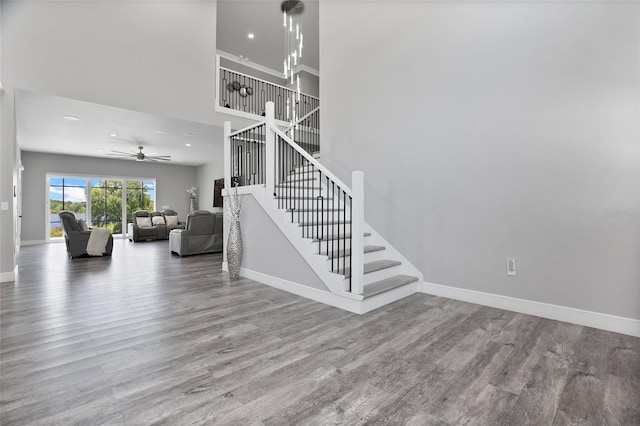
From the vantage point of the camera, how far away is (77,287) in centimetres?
411

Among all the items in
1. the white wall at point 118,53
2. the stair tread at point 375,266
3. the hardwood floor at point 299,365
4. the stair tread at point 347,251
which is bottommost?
the hardwood floor at point 299,365

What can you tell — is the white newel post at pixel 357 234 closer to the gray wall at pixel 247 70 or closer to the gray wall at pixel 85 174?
the gray wall at pixel 247 70

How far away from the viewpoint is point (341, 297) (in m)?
3.27

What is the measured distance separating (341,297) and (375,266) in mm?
714

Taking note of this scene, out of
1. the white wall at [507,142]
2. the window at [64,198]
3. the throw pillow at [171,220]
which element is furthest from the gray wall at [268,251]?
the window at [64,198]

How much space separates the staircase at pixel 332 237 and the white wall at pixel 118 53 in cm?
192

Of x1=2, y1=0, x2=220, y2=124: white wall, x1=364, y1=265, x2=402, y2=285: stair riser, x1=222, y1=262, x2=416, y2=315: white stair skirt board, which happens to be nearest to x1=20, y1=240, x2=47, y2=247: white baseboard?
x1=2, y1=0, x2=220, y2=124: white wall

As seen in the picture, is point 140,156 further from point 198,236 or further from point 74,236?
point 198,236

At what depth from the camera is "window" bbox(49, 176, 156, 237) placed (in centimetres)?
1020

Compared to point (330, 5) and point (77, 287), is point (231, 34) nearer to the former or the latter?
point (330, 5)

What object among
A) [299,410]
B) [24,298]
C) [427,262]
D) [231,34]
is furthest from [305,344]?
[231,34]

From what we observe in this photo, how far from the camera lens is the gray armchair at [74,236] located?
6535 mm

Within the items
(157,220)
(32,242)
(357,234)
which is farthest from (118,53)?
(32,242)

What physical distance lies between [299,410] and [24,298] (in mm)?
3883
